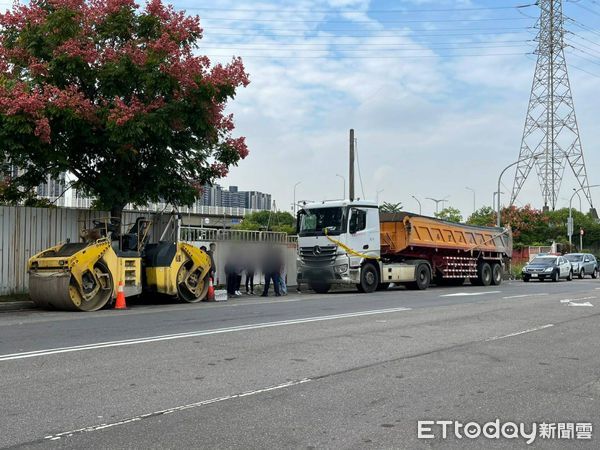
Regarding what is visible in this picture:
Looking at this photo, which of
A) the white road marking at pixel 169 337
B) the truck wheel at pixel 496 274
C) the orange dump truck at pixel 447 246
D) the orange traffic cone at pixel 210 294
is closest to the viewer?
the white road marking at pixel 169 337

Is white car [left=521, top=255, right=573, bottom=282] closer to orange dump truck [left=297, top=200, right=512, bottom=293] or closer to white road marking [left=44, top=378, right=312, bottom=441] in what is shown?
orange dump truck [left=297, top=200, right=512, bottom=293]

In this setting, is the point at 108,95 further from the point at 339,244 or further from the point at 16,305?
the point at 339,244

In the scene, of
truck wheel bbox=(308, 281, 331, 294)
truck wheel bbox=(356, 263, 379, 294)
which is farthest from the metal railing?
truck wheel bbox=(356, 263, 379, 294)

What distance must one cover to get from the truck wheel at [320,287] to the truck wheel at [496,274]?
34.8ft

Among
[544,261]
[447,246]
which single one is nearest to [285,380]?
[447,246]

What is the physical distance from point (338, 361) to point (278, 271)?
1361cm

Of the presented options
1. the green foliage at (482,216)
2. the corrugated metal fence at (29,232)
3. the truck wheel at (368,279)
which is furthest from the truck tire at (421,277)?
the green foliage at (482,216)

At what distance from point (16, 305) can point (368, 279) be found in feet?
38.6

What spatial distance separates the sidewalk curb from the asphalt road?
3.70 m

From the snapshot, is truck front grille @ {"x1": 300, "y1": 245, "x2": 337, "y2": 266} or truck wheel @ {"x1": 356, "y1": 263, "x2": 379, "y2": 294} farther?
truck wheel @ {"x1": 356, "y1": 263, "x2": 379, "y2": 294}

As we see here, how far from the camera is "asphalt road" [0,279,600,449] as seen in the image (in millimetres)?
5480

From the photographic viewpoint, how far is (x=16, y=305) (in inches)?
661

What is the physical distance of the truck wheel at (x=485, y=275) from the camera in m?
29.8
